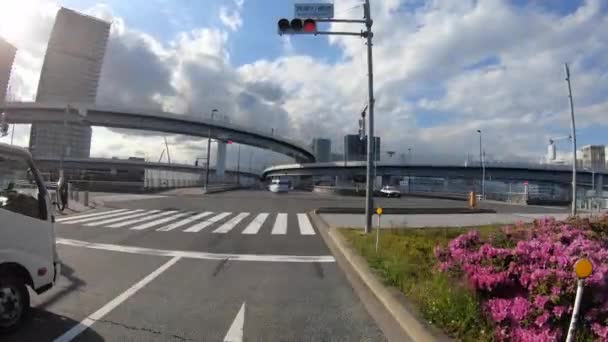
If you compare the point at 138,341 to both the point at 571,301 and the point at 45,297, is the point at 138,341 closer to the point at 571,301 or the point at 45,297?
the point at 45,297

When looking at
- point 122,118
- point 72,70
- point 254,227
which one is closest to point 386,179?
point 122,118

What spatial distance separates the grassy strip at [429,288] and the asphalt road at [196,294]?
728mm

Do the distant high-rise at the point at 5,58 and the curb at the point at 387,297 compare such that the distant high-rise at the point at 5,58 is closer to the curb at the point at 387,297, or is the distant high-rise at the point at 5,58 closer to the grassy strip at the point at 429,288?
the curb at the point at 387,297

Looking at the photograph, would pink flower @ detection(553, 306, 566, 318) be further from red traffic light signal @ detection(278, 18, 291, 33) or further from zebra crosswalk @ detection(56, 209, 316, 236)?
zebra crosswalk @ detection(56, 209, 316, 236)

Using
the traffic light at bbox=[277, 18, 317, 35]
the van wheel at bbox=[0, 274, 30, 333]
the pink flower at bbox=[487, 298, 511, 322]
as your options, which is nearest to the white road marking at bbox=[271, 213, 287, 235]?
the traffic light at bbox=[277, 18, 317, 35]

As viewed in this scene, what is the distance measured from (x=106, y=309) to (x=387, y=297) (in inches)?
158

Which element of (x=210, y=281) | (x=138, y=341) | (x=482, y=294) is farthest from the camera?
(x=210, y=281)

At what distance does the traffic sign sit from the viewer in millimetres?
8445

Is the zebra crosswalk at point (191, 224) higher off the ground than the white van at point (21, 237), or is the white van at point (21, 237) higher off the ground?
the white van at point (21, 237)

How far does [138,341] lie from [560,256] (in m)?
4.91

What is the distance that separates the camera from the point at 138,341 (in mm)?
3578

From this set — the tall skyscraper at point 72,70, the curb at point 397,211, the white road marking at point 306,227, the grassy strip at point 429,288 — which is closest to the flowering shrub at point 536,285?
the grassy strip at point 429,288

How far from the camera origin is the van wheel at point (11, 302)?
11.4ft

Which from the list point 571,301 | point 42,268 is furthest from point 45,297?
point 571,301
